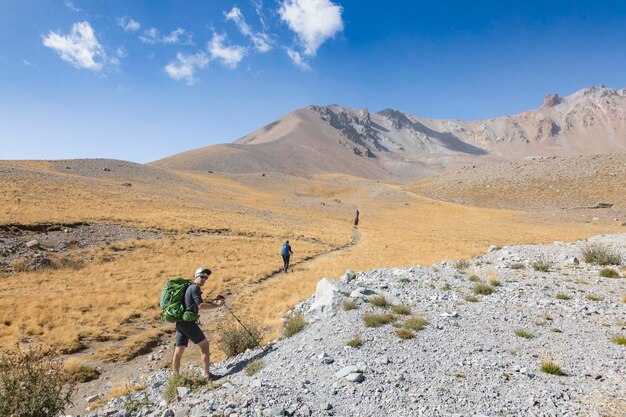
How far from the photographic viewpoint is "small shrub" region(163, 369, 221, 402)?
25.8 ft

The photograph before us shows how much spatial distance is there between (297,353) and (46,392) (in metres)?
5.19

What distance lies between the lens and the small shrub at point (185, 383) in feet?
25.8

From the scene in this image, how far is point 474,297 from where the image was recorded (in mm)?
12008

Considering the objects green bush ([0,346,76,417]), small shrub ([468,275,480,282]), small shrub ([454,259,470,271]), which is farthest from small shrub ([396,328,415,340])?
small shrub ([454,259,470,271])

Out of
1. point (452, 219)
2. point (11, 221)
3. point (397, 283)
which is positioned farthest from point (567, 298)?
point (452, 219)

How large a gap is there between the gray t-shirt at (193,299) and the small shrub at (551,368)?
7.66 meters

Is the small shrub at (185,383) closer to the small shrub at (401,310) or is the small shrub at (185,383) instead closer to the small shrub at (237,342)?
the small shrub at (237,342)

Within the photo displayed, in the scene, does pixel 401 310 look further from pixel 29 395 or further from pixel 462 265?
pixel 29 395

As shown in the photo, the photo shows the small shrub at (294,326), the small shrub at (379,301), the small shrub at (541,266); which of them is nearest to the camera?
the small shrub at (294,326)

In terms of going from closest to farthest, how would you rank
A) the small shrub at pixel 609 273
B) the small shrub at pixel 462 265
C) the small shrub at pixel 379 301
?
1. the small shrub at pixel 379 301
2. the small shrub at pixel 609 273
3. the small shrub at pixel 462 265

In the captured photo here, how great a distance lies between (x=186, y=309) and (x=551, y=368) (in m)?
8.09

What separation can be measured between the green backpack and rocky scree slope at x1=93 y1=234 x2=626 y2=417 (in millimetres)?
1599

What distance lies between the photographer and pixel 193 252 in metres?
29.1

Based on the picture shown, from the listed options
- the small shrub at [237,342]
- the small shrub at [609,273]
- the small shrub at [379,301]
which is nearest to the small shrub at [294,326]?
the small shrub at [237,342]
